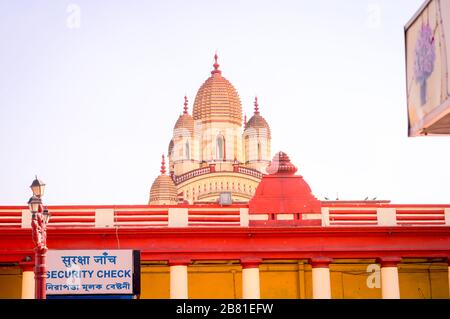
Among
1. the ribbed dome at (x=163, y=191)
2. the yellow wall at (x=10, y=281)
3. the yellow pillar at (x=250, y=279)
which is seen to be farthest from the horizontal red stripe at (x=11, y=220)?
the ribbed dome at (x=163, y=191)

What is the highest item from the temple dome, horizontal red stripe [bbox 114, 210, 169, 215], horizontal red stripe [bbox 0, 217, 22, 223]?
the temple dome

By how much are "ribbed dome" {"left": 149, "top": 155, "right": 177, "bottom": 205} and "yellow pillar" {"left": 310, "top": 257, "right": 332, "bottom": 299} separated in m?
62.8

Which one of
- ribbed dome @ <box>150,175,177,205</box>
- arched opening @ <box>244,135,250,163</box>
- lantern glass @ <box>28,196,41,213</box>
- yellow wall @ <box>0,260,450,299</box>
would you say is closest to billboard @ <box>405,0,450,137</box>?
lantern glass @ <box>28,196,41,213</box>

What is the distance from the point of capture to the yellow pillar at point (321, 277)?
27828mm

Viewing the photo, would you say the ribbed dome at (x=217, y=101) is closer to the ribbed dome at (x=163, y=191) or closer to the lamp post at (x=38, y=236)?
the ribbed dome at (x=163, y=191)

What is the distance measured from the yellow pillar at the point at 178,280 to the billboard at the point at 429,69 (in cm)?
1594

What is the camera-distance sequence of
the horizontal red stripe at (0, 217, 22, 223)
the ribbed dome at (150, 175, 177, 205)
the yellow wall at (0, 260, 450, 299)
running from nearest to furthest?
the horizontal red stripe at (0, 217, 22, 223) → the yellow wall at (0, 260, 450, 299) → the ribbed dome at (150, 175, 177, 205)

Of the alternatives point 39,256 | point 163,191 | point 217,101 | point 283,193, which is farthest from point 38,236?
point 217,101

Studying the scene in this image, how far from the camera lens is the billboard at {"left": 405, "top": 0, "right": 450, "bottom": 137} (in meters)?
11.3

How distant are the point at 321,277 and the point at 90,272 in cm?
657

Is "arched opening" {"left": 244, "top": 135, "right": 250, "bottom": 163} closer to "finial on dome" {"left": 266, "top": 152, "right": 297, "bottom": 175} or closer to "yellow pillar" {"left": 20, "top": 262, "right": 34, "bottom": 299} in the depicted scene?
"finial on dome" {"left": 266, "top": 152, "right": 297, "bottom": 175}

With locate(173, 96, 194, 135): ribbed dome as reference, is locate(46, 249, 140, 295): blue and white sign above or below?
below

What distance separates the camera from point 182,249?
27.9m
